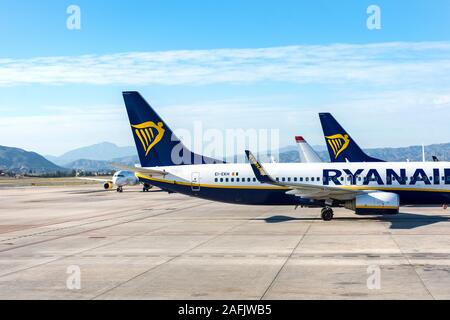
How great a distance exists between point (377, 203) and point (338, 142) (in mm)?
29482

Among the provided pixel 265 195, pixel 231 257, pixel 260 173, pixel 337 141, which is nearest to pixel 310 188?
pixel 260 173

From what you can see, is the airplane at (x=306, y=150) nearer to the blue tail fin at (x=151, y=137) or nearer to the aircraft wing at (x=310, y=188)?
the blue tail fin at (x=151, y=137)

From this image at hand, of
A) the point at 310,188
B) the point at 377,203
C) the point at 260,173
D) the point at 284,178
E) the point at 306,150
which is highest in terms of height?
the point at 306,150

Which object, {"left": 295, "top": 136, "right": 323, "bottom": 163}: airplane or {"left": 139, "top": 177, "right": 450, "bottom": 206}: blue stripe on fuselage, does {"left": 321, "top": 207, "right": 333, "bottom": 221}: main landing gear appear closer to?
{"left": 139, "top": 177, "right": 450, "bottom": 206}: blue stripe on fuselage

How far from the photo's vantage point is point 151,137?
125 feet

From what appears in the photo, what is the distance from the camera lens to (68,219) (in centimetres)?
4103

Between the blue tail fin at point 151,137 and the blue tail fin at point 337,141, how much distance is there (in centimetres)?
2777

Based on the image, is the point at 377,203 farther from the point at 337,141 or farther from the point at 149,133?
the point at 337,141

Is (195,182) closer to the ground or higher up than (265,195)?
higher up

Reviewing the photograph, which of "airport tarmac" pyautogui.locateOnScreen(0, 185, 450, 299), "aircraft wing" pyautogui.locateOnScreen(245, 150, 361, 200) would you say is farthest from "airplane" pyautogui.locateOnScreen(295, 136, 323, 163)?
"aircraft wing" pyautogui.locateOnScreen(245, 150, 361, 200)

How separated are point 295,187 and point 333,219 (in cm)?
415

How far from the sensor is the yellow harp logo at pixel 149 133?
38000 millimetres

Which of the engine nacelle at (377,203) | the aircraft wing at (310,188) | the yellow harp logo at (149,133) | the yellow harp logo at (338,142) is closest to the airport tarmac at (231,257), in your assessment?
the engine nacelle at (377,203)

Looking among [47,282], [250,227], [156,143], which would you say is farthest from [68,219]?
[47,282]
